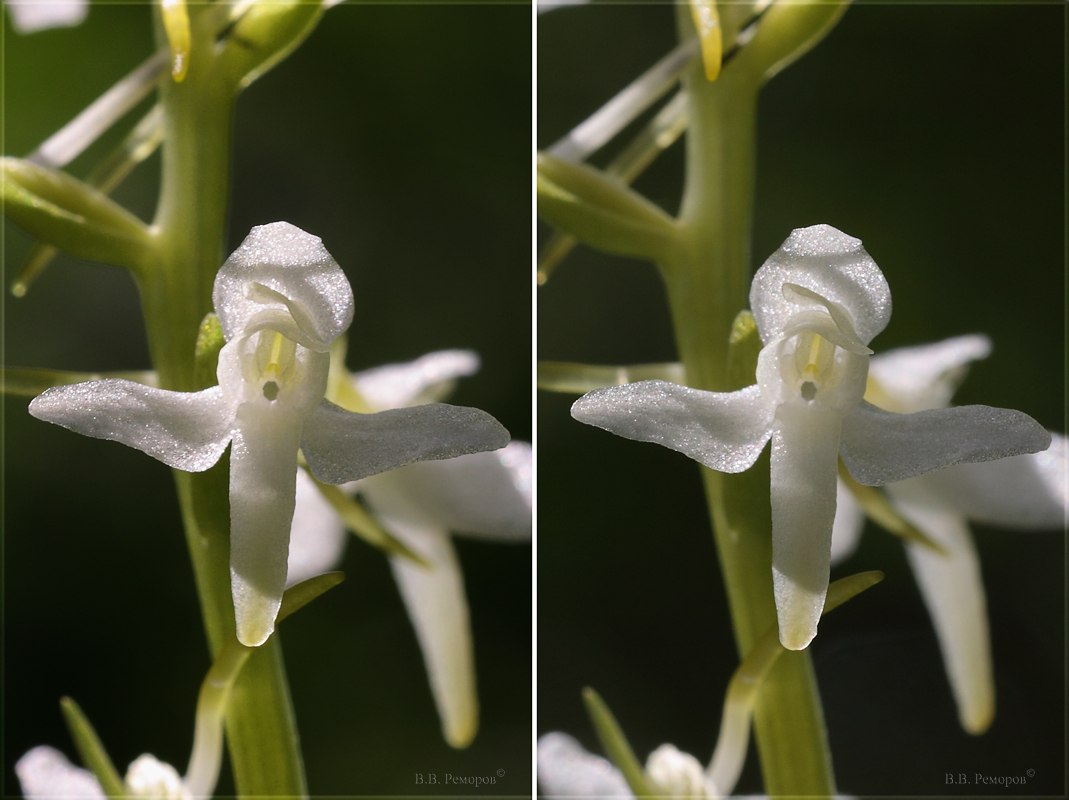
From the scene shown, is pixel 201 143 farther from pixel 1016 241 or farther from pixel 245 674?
pixel 1016 241

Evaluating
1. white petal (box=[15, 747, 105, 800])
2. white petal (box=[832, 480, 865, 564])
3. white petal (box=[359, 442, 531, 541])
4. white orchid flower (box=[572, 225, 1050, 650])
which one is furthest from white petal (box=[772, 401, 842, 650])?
white petal (box=[15, 747, 105, 800])

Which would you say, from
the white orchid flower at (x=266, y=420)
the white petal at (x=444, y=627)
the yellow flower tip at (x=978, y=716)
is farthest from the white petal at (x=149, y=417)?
the yellow flower tip at (x=978, y=716)

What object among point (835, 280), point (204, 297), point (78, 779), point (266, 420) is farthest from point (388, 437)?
point (78, 779)

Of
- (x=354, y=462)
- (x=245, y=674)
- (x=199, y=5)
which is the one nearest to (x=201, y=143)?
(x=199, y=5)

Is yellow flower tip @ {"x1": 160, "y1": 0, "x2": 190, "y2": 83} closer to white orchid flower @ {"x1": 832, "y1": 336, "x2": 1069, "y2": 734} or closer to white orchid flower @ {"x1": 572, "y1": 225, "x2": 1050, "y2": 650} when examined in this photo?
white orchid flower @ {"x1": 572, "y1": 225, "x2": 1050, "y2": 650}

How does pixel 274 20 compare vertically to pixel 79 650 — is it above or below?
above

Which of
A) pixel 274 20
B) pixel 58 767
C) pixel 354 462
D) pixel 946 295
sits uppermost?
pixel 274 20
